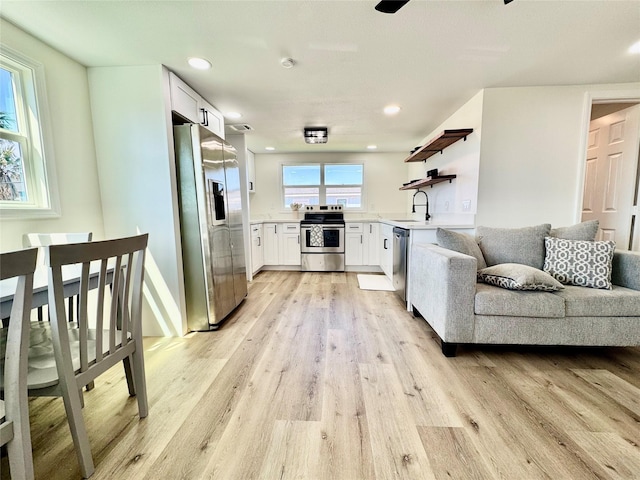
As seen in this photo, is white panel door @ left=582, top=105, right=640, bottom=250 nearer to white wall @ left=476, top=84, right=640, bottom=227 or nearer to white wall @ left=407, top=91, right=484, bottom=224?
white wall @ left=476, top=84, right=640, bottom=227

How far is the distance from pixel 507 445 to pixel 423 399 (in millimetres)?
375

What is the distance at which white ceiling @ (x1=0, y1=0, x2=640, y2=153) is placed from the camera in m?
1.40

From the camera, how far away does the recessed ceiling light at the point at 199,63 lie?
1850 mm

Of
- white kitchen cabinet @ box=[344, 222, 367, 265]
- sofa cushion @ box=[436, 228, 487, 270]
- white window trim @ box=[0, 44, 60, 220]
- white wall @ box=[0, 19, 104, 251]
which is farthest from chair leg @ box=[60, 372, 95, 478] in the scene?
white kitchen cabinet @ box=[344, 222, 367, 265]

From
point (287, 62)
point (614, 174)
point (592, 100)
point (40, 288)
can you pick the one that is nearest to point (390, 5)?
point (287, 62)

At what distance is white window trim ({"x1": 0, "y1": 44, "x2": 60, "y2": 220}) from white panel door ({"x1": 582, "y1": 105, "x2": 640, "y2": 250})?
15.8ft

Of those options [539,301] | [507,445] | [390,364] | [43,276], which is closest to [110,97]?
[43,276]

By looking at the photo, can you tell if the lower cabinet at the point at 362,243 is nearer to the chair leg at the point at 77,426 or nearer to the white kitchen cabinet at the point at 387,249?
the white kitchen cabinet at the point at 387,249

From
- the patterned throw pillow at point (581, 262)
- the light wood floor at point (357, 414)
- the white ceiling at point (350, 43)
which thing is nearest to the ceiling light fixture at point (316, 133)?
the white ceiling at point (350, 43)

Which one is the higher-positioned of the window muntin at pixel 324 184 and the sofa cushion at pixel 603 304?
the window muntin at pixel 324 184

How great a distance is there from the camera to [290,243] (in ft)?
14.4

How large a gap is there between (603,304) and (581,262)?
1.08 ft

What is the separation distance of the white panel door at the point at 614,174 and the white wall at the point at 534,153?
368 mm

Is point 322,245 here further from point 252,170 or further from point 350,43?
point 350,43
